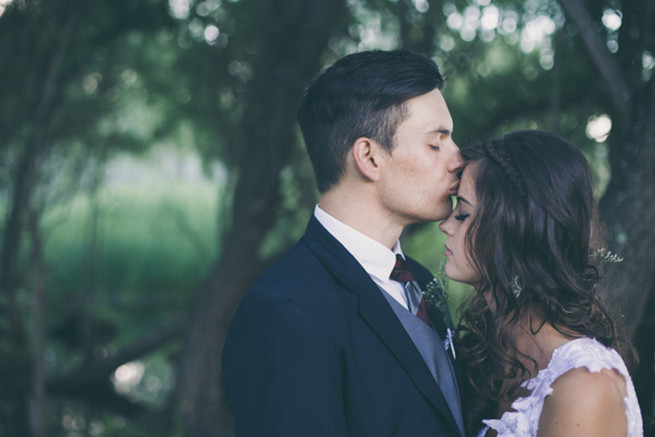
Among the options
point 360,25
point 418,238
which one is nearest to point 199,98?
point 360,25

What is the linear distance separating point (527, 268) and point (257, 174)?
355 centimetres

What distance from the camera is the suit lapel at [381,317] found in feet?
5.89

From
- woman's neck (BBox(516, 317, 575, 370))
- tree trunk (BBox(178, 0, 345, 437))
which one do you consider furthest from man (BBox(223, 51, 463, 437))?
tree trunk (BBox(178, 0, 345, 437))

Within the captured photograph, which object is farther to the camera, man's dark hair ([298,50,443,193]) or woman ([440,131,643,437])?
man's dark hair ([298,50,443,193])

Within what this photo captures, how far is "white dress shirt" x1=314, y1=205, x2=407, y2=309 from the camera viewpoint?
80.4 inches

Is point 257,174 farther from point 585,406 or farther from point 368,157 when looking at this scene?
point 585,406

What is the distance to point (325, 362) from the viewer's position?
1657 millimetres

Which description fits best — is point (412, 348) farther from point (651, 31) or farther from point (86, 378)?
point (86, 378)

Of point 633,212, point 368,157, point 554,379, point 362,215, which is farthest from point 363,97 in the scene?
point 633,212

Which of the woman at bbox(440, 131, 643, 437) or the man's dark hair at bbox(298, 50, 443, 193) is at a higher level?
the man's dark hair at bbox(298, 50, 443, 193)

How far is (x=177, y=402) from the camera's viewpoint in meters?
5.43

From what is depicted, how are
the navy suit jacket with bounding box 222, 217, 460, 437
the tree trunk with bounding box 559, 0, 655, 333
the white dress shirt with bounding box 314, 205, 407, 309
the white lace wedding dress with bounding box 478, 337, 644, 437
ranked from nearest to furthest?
1. the navy suit jacket with bounding box 222, 217, 460, 437
2. the white lace wedding dress with bounding box 478, 337, 644, 437
3. the white dress shirt with bounding box 314, 205, 407, 309
4. the tree trunk with bounding box 559, 0, 655, 333

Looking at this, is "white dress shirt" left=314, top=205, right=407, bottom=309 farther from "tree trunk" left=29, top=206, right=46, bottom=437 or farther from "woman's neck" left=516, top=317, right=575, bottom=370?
"tree trunk" left=29, top=206, right=46, bottom=437

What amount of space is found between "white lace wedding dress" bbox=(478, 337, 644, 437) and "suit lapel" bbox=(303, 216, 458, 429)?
19 centimetres
